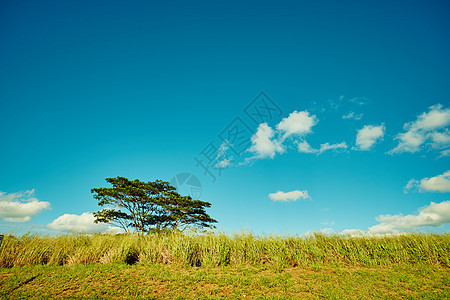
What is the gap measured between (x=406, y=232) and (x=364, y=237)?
1976 millimetres

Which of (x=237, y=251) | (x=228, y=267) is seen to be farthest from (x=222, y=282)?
(x=237, y=251)

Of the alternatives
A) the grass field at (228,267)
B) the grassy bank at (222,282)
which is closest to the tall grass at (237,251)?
the grass field at (228,267)

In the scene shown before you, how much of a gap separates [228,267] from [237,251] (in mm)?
838

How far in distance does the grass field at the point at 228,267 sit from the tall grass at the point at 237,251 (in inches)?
1.4

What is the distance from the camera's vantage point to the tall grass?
891 centimetres

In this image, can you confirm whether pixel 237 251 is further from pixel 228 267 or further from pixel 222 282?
pixel 222 282

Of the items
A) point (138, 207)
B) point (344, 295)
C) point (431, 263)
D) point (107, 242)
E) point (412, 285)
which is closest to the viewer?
point (344, 295)

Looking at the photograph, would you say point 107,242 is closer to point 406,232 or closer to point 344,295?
point 344,295

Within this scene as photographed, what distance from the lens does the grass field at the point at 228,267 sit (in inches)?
268

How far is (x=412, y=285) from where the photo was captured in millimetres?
7117

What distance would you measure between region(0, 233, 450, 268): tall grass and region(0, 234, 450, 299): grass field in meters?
0.04

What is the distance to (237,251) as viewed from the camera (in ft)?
30.0

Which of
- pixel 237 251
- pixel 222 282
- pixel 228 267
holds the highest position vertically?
pixel 237 251

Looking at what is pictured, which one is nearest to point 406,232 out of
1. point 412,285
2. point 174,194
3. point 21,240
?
point 412,285
